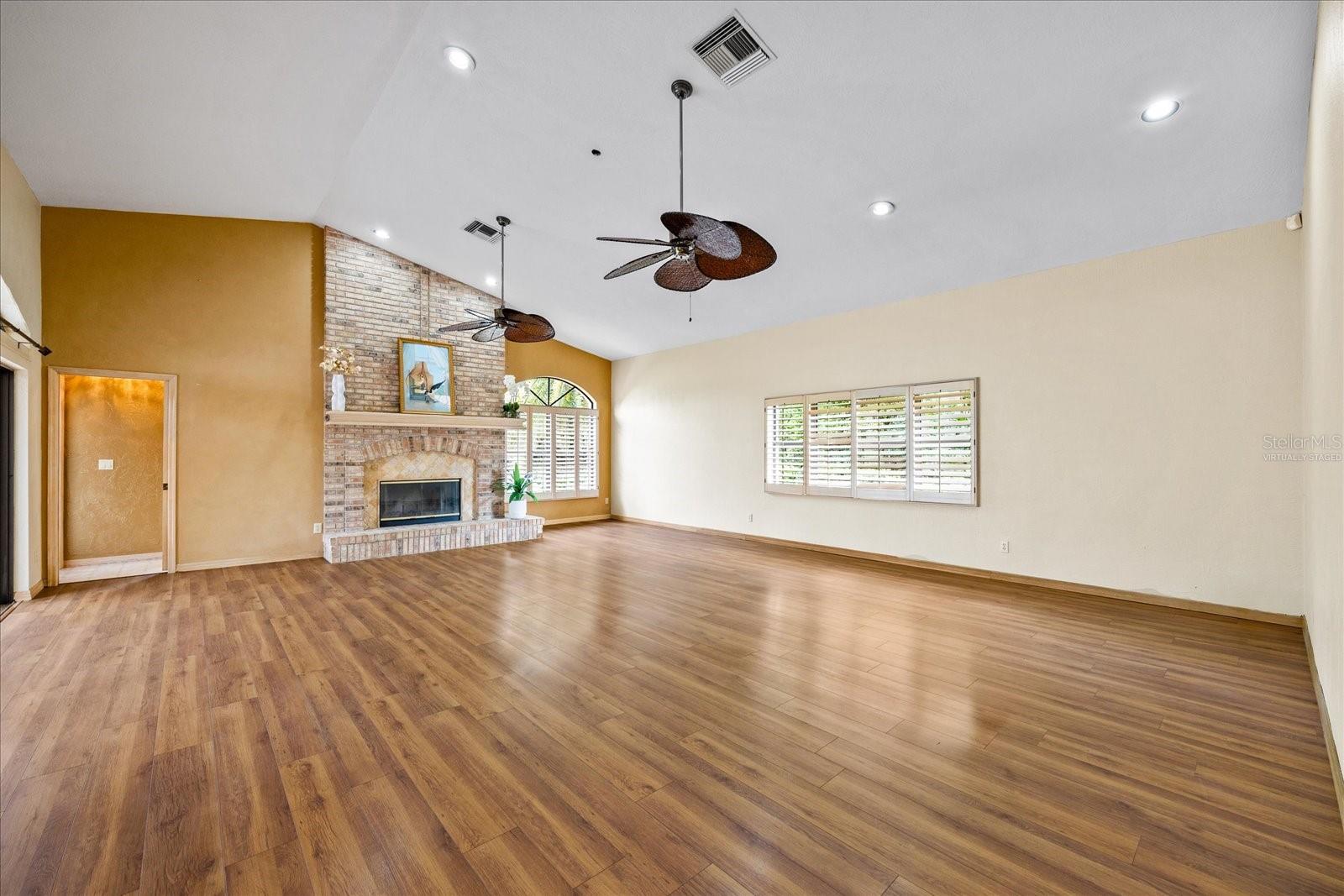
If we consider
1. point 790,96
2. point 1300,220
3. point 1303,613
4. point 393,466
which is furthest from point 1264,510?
point 393,466

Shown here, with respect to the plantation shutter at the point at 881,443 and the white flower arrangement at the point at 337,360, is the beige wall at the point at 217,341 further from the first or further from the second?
the plantation shutter at the point at 881,443

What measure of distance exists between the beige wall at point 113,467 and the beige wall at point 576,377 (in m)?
4.46

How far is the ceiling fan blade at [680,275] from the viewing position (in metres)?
3.40

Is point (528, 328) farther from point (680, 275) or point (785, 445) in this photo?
point (785, 445)

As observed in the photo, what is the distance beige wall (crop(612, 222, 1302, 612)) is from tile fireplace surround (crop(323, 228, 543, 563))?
4815 mm

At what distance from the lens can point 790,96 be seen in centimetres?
351

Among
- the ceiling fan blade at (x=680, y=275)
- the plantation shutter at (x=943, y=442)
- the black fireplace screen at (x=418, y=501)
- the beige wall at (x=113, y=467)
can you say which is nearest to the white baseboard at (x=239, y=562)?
the beige wall at (x=113, y=467)

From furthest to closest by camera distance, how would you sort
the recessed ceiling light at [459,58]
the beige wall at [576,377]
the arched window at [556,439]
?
the arched window at [556,439] < the beige wall at [576,377] < the recessed ceiling light at [459,58]

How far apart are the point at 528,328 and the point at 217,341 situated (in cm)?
376

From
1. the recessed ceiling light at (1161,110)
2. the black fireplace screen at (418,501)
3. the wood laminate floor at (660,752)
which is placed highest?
the recessed ceiling light at (1161,110)

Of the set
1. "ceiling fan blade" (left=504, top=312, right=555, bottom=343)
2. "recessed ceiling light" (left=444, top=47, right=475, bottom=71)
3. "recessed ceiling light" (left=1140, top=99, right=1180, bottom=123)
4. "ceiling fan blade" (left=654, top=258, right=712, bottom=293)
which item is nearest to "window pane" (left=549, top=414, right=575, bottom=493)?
"ceiling fan blade" (left=504, top=312, right=555, bottom=343)

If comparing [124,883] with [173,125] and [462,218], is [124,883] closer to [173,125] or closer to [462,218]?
[173,125]

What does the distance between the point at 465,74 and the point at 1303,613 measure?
7.24m

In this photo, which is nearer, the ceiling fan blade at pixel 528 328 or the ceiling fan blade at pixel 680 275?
the ceiling fan blade at pixel 680 275
